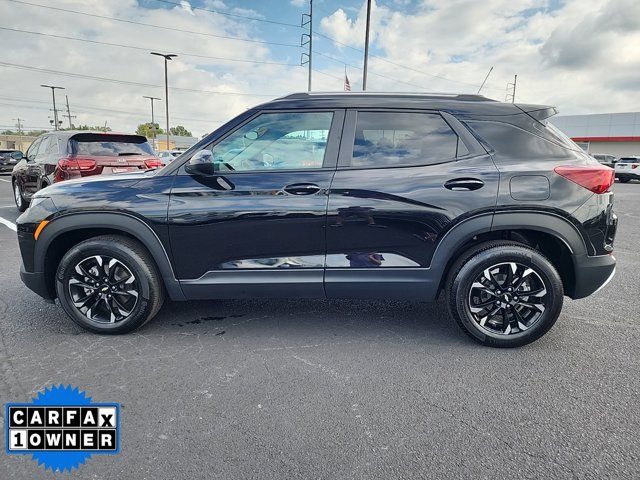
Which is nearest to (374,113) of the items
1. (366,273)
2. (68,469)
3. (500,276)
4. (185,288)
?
(366,273)

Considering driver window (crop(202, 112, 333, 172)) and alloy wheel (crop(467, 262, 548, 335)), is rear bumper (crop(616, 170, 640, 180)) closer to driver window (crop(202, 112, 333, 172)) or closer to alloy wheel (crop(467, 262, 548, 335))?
alloy wheel (crop(467, 262, 548, 335))

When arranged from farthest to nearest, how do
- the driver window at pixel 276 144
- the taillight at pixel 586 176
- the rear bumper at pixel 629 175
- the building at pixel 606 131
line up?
1. the building at pixel 606 131
2. the rear bumper at pixel 629 175
3. the driver window at pixel 276 144
4. the taillight at pixel 586 176

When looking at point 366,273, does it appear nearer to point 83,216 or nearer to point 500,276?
point 500,276

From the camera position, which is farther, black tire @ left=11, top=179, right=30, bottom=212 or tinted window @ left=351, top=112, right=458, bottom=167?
black tire @ left=11, top=179, right=30, bottom=212

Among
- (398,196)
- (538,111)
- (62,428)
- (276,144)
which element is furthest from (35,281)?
(538,111)

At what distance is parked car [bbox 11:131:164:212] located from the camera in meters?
7.14

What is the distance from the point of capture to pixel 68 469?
202cm

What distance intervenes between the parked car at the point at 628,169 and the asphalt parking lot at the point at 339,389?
25123mm

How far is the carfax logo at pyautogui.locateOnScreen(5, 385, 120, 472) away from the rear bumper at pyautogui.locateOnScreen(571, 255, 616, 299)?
317cm

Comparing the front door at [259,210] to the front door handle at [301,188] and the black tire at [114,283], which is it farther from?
the black tire at [114,283]

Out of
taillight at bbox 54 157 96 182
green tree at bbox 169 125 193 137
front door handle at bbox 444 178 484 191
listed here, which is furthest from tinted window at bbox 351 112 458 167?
green tree at bbox 169 125 193 137

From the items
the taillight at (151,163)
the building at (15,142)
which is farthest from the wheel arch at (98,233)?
the building at (15,142)

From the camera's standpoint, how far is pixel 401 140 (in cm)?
320

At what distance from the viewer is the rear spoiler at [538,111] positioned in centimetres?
319
